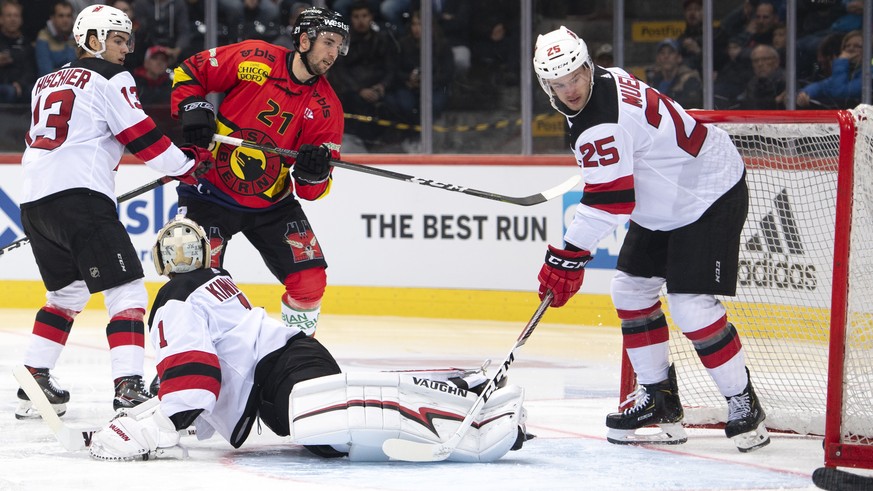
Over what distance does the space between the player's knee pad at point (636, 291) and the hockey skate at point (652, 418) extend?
24cm

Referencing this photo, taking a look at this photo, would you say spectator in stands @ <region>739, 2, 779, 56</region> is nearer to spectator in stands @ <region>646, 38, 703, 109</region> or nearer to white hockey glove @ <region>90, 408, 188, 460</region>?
spectator in stands @ <region>646, 38, 703, 109</region>

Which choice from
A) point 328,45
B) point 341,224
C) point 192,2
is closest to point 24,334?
point 341,224

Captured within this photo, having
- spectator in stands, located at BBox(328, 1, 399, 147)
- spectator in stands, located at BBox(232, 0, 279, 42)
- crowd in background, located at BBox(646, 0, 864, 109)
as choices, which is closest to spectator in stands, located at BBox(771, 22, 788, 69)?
crowd in background, located at BBox(646, 0, 864, 109)

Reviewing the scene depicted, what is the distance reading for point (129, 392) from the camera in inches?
159

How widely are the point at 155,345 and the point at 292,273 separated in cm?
113

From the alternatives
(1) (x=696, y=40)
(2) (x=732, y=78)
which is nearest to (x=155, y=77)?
(1) (x=696, y=40)

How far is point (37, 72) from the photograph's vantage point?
7.77 m

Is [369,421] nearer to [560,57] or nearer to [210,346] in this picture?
[210,346]

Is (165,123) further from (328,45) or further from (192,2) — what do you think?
(328,45)

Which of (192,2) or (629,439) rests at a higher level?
(192,2)

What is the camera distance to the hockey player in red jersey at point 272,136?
14.1 feet

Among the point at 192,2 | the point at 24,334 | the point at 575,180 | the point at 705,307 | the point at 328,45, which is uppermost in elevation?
the point at 192,2

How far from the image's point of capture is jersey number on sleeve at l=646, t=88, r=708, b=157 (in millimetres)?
3635

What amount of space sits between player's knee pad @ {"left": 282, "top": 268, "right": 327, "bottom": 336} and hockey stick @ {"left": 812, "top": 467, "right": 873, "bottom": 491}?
189 centimetres
